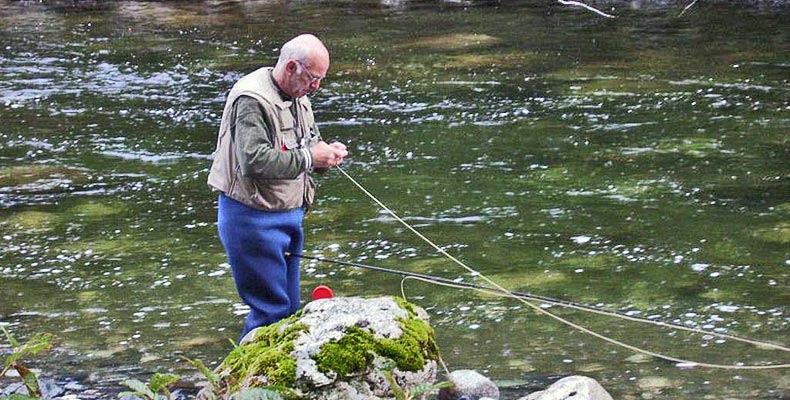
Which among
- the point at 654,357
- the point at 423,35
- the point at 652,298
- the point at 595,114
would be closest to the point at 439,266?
the point at 652,298

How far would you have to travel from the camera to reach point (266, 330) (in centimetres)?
489

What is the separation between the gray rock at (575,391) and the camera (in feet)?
15.2

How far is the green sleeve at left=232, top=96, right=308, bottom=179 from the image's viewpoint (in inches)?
194

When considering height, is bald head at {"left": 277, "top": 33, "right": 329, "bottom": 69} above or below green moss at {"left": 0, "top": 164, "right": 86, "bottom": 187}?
above

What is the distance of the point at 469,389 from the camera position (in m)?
5.09

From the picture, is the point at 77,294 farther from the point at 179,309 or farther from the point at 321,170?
the point at 321,170

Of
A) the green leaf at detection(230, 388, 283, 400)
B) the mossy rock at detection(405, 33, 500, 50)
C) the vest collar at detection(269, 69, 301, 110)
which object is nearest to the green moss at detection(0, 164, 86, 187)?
the vest collar at detection(269, 69, 301, 110)

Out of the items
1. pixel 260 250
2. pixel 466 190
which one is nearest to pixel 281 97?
pixel 260 250

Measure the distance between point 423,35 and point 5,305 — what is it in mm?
9560

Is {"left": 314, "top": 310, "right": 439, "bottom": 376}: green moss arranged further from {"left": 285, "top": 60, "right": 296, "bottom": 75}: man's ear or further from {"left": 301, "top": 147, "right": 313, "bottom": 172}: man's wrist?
{"left": 285, "top": 60, "right": 296, "bottom": 75}: man's ear

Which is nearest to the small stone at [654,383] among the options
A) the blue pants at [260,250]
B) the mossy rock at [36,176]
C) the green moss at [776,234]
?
the blue pants at [260,250]

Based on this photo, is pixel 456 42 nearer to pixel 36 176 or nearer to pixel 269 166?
pixel 36 176

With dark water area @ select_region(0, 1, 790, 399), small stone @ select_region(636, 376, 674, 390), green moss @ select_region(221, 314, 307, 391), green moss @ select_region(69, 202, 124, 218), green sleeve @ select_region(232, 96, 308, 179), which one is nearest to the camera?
green moss @ select_region(221, 314, 307, 391)

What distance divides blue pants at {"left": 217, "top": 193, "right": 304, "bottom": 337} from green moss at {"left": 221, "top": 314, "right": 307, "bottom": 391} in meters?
0.38
